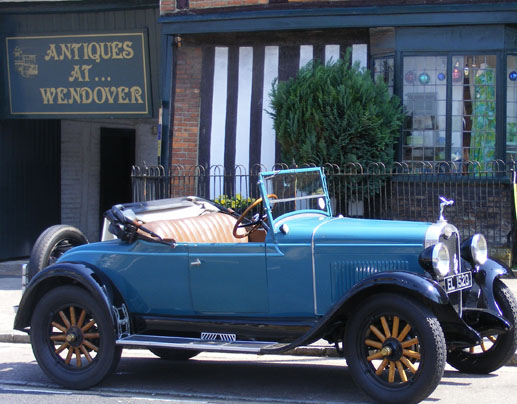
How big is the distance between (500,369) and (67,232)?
4164 mm

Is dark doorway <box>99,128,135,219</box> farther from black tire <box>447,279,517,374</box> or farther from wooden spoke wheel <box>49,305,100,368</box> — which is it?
black tire <box>447,279,517,374</box>

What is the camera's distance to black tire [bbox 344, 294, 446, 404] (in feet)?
17.3

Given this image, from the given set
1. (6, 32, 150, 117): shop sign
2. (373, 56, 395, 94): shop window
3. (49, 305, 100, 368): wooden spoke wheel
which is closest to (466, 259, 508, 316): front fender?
(49, 305, 100, 368): wooden spoke wheel

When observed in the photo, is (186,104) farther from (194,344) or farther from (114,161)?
(194,344)

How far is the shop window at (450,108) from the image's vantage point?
38.7 feet

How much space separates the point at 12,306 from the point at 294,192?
15.2 ft

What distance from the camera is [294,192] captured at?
6.71 metres

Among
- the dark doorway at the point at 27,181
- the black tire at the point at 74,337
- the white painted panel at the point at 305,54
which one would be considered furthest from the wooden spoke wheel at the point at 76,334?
the dark doorway at the point at 27,181

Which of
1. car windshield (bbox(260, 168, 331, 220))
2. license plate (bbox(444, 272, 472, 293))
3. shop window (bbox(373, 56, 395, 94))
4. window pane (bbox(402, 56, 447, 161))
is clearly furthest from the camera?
shop window (bbox(373, 56, 395, 94))

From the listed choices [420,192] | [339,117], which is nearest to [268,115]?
[339,117]

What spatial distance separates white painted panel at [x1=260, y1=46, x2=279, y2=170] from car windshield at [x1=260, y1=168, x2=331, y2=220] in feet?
18.4

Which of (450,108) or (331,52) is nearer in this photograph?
(450,108)

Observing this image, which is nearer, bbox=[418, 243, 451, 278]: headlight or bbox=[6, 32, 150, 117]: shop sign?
bbox=[418, 243, 451, 278]: headlight

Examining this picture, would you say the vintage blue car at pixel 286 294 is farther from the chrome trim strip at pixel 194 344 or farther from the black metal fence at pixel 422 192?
the black metal fence at pixel 422 192
